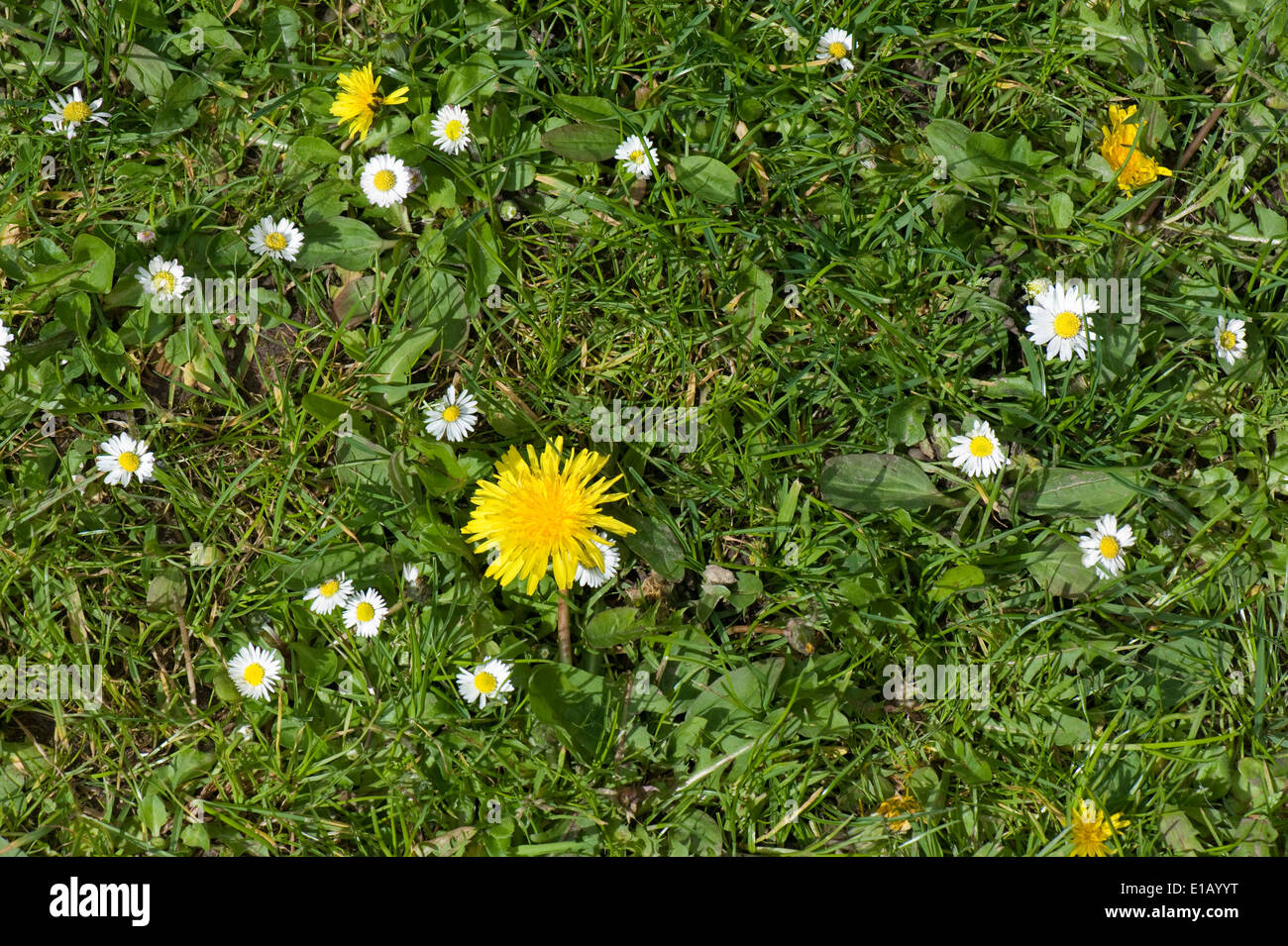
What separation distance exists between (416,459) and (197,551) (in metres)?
0.79

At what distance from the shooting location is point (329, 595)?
2756mm

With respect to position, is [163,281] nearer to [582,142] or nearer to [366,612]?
[366,612]

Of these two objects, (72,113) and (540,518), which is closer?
(540,518)

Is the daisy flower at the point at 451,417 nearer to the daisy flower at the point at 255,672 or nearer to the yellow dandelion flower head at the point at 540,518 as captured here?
the yellow dandelion flower head at the point at 540,518

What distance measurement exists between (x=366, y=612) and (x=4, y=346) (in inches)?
60.4

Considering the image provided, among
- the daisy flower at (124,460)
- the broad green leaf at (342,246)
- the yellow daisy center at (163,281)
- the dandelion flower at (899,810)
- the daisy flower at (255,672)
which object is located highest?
the broad green leaf at (342,246)

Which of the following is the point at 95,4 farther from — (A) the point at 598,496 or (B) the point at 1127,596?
(B) the point at 1127,596

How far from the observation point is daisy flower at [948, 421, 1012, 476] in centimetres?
278

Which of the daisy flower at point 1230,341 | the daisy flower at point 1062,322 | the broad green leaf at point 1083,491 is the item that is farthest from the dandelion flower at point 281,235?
the daisy flower at point 1230,341

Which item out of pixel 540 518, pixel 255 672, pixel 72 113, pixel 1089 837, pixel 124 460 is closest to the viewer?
pixel 540 518

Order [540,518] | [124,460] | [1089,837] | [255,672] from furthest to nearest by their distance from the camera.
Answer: [124,460], [255,672], [1089,837], [540,518]

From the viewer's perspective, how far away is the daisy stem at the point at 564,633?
2.71 m

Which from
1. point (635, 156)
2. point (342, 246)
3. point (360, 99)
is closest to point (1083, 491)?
point (635, 156)

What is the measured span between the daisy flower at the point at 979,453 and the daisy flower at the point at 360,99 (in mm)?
2144
